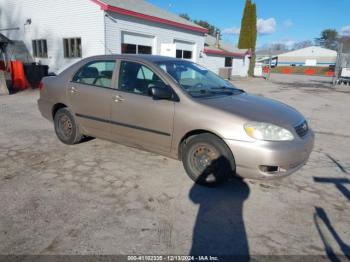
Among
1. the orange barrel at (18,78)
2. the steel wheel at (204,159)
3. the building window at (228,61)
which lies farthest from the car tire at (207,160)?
the building window at (228,61)

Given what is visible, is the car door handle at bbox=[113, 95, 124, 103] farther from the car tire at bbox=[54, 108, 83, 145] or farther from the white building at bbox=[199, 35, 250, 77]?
the white building at bbox=[199, 35, 250, 77]

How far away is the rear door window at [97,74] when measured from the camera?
449 cm

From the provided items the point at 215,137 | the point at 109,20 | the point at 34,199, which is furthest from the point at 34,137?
the point at 109,20

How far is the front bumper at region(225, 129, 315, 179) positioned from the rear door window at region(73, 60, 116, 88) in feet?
7.35

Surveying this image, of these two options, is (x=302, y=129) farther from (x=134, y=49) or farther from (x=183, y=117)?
(x=134, y=49)

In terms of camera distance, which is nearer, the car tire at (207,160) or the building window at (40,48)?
the car tire at (207,160)

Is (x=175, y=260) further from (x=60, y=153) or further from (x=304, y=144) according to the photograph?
(x=60, y=153)

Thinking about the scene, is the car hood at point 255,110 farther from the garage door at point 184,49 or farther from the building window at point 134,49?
the garage door at point 184,49

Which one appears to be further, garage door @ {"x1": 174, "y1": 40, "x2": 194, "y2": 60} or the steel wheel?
garage door @ {"x1": 174, "y1": 40, "x2": 194, "y2": 60}

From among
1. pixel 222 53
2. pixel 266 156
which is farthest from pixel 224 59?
pixel 266 156

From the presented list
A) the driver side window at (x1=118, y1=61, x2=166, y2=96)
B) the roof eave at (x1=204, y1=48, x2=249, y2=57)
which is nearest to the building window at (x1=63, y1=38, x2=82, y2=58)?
the driver side window at (x1=118, y1=61, x2=166, y2=96)

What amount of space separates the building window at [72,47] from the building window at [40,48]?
203 centimetres

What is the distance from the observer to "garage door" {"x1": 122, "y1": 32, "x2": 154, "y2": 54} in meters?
15.2

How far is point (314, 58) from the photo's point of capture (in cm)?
8125
